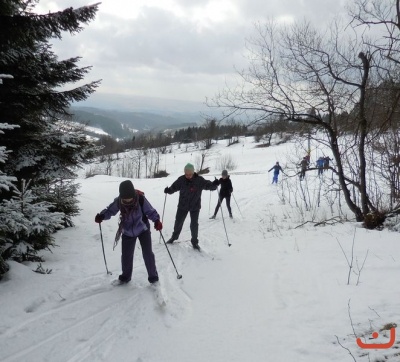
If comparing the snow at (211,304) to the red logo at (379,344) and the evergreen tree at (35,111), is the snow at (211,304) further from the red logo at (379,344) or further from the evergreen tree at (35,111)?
the evergreen tree at (35,111)

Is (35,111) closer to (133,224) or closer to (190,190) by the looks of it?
(133,224)

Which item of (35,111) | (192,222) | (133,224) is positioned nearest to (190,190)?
(192,222)

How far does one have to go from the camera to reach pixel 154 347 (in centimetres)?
364

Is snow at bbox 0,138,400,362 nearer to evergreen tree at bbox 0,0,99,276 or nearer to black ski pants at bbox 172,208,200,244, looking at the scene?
black ski pants at bbox 172,208,200,244

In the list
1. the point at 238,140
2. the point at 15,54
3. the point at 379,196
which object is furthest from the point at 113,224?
the point at 238,140

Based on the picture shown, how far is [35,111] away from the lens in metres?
6.32

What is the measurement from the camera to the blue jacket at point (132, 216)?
5.13m

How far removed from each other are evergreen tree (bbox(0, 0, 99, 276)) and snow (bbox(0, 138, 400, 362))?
100cm

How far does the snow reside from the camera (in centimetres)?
352

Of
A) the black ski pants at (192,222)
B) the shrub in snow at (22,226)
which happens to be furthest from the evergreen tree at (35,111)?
the black ski pants at (192,222)

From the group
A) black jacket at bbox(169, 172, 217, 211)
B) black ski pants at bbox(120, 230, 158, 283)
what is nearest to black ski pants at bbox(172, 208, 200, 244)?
black jacket at bbox(169, 172, 217, 211)

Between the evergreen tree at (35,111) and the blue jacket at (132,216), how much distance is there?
3.23 feet

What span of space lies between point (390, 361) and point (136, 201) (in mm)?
3845

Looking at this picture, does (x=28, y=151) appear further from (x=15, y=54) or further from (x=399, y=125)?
(x=399, y=125)
